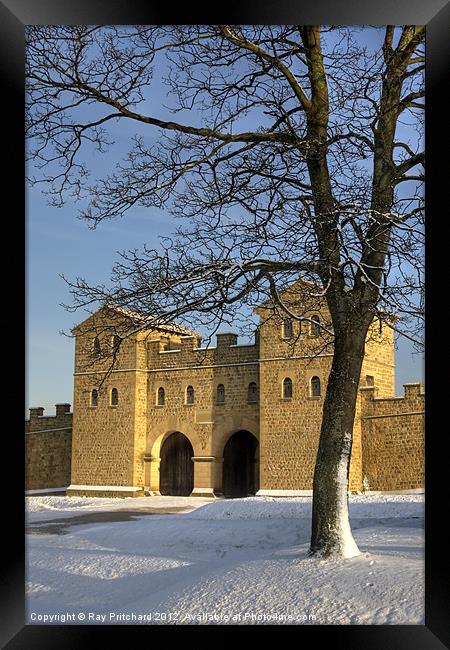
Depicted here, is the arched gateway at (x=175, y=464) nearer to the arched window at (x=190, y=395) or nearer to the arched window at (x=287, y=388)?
the arched window at (x=190, y=395)

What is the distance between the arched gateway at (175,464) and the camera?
22.9 meters

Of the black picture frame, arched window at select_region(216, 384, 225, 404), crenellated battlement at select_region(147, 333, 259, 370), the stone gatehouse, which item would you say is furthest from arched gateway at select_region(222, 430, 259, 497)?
the black picture frame

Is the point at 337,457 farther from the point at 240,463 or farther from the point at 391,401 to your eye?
the point at 240,463

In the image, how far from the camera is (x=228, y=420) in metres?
21.8

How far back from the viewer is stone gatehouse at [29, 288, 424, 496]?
1911 cm

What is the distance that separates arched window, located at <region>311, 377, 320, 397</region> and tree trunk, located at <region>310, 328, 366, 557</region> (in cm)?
1233

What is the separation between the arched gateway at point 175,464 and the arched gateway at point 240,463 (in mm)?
1237

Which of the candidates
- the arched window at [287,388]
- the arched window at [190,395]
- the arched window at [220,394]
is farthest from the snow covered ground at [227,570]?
the arched window at [190,395]

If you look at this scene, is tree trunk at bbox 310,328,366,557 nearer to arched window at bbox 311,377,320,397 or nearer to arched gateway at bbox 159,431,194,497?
arched window at bbox 311,377,320,397

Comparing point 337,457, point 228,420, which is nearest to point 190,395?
point 228,420

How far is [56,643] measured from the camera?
5812mm
